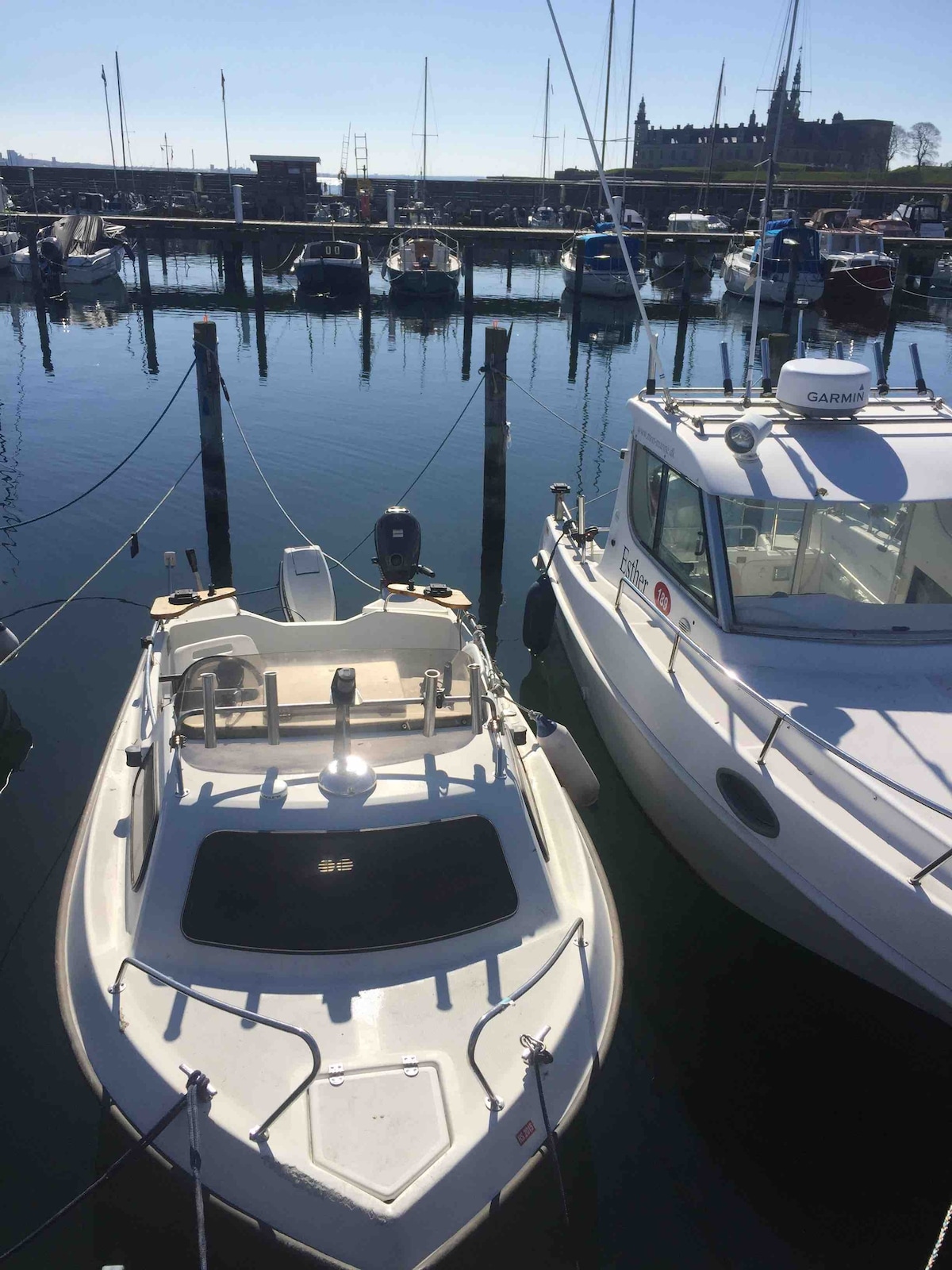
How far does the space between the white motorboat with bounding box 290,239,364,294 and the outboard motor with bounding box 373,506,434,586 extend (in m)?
28.0

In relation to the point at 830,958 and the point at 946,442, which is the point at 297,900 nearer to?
the point at 830,958

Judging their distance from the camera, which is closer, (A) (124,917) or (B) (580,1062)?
(B) (580,1062)

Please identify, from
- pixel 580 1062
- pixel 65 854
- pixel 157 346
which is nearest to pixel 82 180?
pixel 157 346

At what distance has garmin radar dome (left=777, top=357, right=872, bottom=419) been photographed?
23.4ft

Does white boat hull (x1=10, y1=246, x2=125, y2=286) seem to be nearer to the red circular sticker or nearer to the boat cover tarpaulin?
the boat cover tarpaulin

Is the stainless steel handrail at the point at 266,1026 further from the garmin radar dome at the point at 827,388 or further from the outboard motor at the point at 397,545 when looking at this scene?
the outboard motor at the point at 397,545

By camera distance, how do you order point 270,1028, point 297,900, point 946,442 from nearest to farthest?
point 270,1028 → point 297,900 → point 946,442

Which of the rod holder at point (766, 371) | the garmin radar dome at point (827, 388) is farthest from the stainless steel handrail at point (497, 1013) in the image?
the rod holder at point (766, 371)

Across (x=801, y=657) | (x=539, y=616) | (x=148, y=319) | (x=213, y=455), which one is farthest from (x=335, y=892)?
(x=148, y=319)

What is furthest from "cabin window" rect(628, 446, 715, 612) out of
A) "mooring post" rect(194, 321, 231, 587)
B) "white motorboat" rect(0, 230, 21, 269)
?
"white motorboat" rect(0, 230, 21, 269)

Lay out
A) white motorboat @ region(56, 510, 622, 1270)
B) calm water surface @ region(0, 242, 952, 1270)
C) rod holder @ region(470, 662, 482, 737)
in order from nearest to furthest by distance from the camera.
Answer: white motorboat @ region(56, 510, 622, 1270) < calm water surface @ region(0, 242, 952, 1270) < rod holder @ region(470, 662, 482, 737)

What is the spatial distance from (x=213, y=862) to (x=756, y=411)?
5.69 m

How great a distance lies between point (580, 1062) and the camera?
412 centimetres

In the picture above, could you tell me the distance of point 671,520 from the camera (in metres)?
7.56
